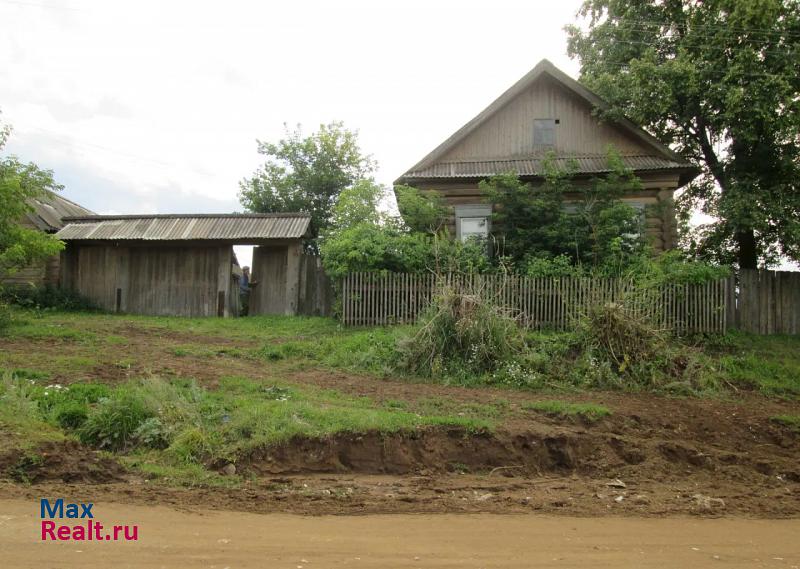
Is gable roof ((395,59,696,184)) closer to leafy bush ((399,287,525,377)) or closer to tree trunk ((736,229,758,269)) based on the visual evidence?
tree trunk ((736,229,758,269))

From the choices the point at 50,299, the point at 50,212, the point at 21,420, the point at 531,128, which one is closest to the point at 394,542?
the point at 21,420

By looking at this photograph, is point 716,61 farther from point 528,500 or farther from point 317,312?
point 528,500

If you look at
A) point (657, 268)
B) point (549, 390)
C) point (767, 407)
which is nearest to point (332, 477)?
point (549, 390)

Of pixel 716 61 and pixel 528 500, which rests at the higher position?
pixel 716 61

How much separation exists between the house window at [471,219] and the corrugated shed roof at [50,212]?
11.1 meters

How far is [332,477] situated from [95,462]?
2.54 metres

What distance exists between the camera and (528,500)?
624cm

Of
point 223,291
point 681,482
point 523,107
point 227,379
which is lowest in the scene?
point 681,482

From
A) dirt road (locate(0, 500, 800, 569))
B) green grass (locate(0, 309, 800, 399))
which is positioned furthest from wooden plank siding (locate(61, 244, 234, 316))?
dirt road (locate(0, 500, 800, 569))

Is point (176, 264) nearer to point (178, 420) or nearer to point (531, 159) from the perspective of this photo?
point (531, 159)

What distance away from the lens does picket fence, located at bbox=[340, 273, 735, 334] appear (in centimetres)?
1376

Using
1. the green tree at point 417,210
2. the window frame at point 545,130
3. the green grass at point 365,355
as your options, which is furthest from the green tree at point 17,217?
the window frame at point 545,130

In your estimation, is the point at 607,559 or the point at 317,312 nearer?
the point at 607,559

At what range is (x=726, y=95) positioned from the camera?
15742 mm
